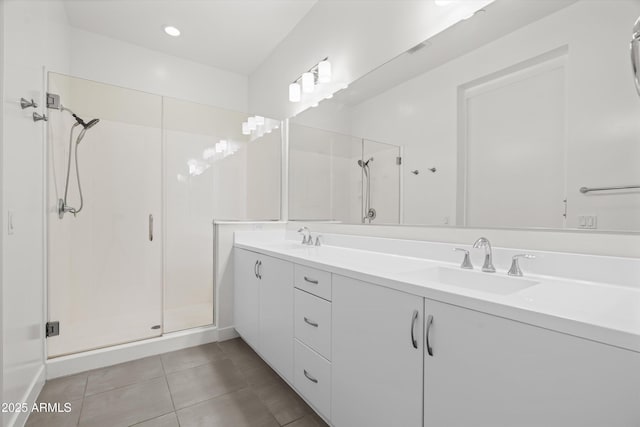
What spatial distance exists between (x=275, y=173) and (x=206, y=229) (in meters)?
0.85

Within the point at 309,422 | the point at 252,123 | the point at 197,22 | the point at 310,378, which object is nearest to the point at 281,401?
the point at 309,422

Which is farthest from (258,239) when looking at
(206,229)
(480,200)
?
(480,200)

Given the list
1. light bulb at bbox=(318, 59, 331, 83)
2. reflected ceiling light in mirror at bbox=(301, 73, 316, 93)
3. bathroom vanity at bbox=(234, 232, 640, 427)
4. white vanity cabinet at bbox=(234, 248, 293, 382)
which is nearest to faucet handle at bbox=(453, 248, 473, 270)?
bathroom vanity at bbox=(234, 232, 640, 427)

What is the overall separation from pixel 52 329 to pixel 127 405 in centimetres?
84

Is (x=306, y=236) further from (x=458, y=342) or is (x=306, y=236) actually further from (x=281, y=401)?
(x=458, y=342)

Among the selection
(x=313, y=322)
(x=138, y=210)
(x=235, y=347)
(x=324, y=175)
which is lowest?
(x=235, y=347)

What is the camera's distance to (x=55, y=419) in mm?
1467

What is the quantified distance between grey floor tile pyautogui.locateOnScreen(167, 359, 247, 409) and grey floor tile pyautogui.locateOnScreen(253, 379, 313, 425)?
16 centimetres

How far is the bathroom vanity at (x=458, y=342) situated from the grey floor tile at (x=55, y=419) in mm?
1057

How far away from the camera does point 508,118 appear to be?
1.19 metres

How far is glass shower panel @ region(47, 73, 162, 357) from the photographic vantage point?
200 centimetres

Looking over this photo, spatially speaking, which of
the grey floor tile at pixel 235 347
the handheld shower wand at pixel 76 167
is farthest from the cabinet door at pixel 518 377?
the handheld shower wand at pixel 76 167

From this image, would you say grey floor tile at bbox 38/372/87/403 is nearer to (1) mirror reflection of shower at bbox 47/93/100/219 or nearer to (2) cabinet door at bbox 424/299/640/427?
(1) mirror reflection of shower at bbox 47/93/100/219

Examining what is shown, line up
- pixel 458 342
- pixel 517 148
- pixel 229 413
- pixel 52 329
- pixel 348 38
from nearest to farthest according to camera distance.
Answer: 1. pixel 458 342
2. pixel 517 148
3. pixel 229 413
4. pixel 52 329
5. pixel 348 38
